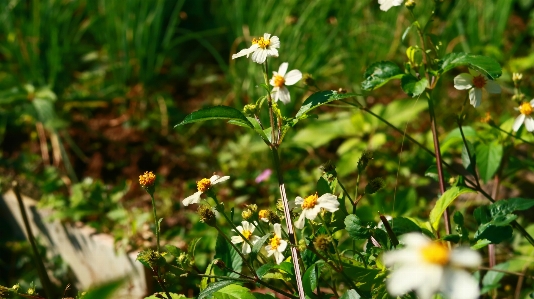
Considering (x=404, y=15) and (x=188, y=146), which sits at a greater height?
(x=404, y=15)

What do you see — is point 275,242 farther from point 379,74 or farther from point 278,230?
point 379,74

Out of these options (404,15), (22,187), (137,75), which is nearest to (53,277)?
(22,187)

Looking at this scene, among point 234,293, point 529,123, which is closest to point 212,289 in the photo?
point 234,293

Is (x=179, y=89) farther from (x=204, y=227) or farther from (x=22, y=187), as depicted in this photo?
(x=204, y=227)

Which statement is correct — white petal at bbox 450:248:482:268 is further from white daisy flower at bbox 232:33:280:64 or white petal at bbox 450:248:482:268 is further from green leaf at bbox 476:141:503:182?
green leaf at bbox 476:141:503:182

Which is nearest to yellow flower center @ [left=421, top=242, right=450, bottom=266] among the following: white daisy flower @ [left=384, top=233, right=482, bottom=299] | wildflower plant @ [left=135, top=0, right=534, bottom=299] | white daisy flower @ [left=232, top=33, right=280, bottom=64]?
white daisy flower @ [left=384, top=233, right=482, bottom=299]

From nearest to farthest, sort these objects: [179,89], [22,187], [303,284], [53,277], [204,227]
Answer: [303,284]
[204,227]
[53,277]
[22,187]
[179,89]
